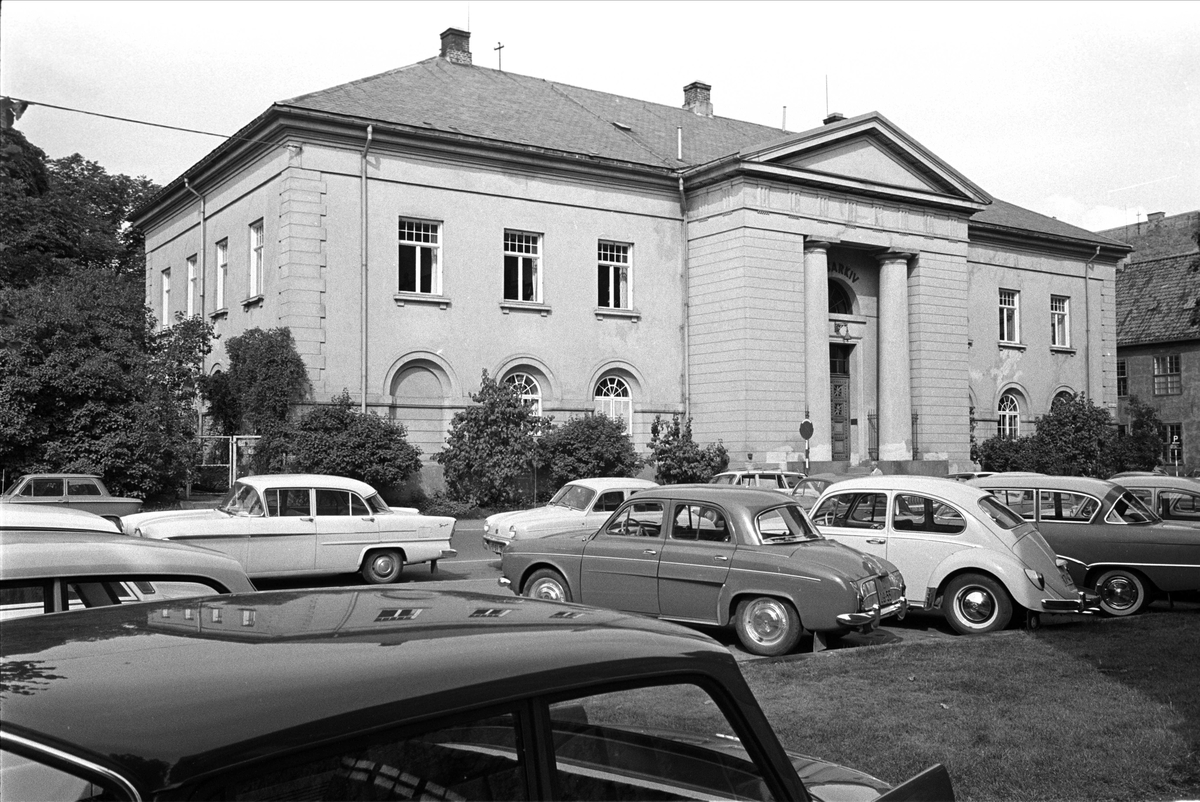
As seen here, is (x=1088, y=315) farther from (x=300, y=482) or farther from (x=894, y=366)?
(x=300, y=482)

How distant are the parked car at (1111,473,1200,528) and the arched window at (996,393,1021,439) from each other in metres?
28.8

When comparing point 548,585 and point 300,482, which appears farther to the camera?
point 300,482

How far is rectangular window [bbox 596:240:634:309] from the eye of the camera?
33.3m

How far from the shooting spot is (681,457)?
104 feet

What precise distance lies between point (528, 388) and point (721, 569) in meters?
21.4

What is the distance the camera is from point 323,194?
28094 millimetres

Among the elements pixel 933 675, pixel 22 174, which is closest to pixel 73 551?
pixel 22 174

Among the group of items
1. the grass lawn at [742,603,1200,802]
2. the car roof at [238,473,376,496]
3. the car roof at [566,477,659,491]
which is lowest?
the grass lawn at [742,603,1200,802]

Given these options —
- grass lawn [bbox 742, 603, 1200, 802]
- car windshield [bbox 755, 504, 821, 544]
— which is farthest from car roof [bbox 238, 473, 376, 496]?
grass lawn [bbox 742, 603, 1200, 802]

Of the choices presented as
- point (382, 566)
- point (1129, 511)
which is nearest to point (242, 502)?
point (382, 566)

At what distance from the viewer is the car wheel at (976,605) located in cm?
1148

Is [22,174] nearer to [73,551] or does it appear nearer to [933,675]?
[73,551]

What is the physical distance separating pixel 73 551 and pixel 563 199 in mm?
28765

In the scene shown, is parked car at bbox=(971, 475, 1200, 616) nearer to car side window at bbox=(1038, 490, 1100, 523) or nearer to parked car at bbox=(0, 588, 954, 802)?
car side window at bbox=(1038, 490, 1100, 523)
